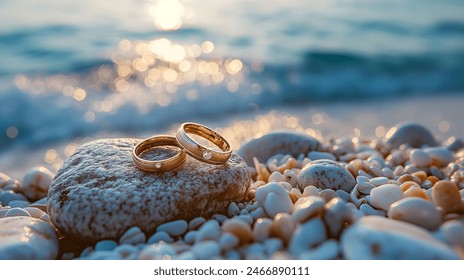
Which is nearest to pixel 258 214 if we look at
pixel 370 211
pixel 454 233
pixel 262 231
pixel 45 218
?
pixel 262 231

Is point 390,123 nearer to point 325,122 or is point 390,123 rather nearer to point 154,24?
point 325,122

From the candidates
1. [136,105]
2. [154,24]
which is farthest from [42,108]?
[154,24]

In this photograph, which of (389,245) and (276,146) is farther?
(276,146)

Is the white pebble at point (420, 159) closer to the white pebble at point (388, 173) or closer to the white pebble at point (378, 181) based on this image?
the white pebble at point (388, 173)

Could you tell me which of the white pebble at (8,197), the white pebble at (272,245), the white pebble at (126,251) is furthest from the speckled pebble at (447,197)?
the white pebble at (8,197)

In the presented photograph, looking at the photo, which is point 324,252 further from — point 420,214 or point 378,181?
point 378,181

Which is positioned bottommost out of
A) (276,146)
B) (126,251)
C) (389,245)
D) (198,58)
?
(126,251)
